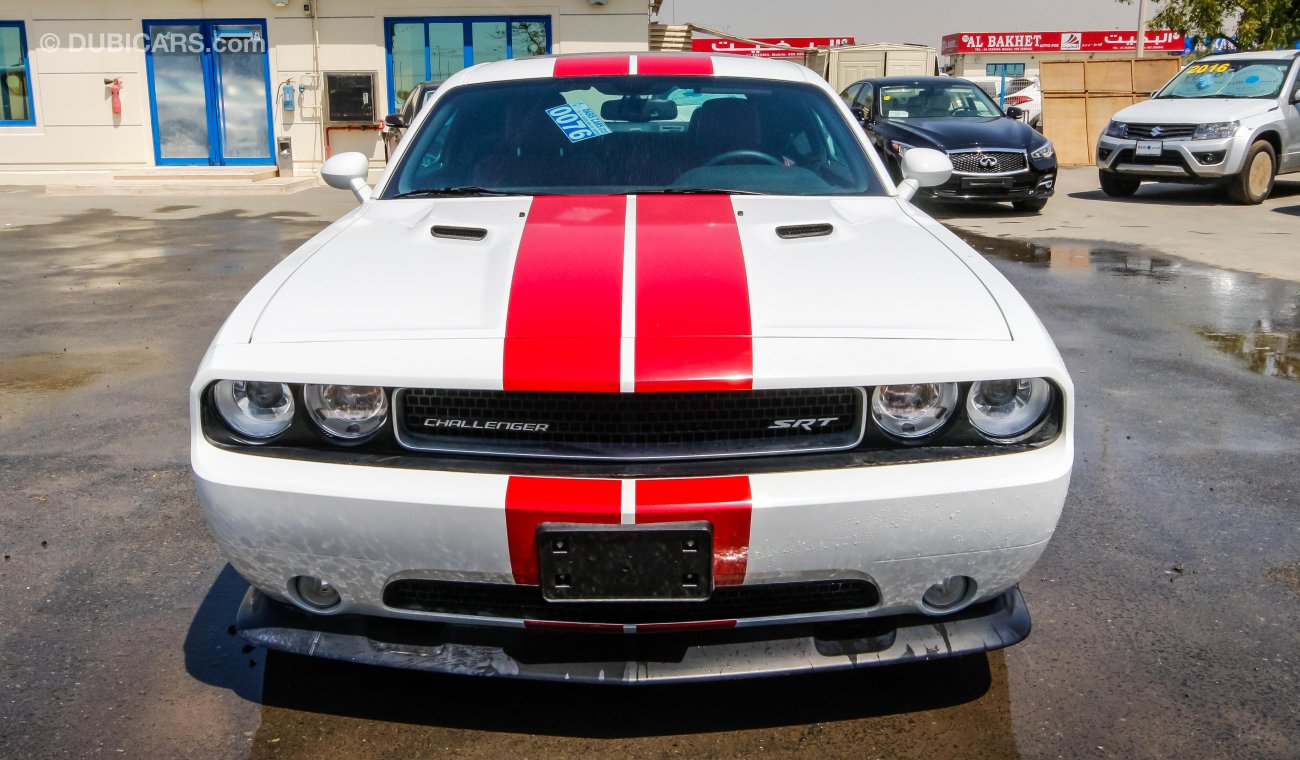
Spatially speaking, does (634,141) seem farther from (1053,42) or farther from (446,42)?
(1053,42)

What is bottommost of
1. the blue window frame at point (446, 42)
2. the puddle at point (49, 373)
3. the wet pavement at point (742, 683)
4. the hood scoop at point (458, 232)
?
the wet pavement at point (742, 683)

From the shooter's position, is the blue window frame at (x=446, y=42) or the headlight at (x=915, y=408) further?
the blue window frame at (x=446, y=42)

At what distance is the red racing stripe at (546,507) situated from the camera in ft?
7.31

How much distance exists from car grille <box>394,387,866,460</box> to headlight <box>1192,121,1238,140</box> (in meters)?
12.5

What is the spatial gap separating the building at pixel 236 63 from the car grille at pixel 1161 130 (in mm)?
7530

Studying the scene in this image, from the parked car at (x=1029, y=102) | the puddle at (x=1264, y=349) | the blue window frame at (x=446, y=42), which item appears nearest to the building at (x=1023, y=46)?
the parked car at (x=1029, y=102)

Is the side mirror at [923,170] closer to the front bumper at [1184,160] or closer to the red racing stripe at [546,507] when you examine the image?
the red racing stripe at [546,507]

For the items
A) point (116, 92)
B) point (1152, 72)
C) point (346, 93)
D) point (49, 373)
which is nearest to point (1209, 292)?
point (49, 373)

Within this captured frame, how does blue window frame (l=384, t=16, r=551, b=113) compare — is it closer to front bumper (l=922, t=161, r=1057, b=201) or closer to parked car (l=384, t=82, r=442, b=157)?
parked car (l=384, t=82, r=442, b=157)

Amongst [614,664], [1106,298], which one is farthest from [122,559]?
[1106,298]

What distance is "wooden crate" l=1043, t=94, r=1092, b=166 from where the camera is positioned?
19.7m

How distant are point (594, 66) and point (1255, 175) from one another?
1163 centimetres

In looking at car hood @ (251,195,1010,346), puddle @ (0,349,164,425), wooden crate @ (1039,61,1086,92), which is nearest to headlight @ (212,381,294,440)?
car hood @ (251,195,1010,346)

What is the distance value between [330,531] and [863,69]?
3476 cm
